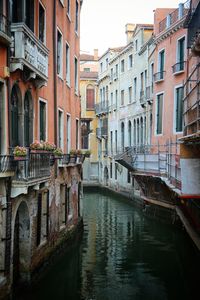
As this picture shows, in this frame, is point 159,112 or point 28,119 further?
point 159,112

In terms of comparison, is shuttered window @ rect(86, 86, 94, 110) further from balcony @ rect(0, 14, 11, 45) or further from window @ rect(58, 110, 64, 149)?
balcony @ rect(0, 14, 11, 45)

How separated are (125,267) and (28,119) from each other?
664 cm

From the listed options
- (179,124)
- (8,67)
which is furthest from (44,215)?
(179,124)

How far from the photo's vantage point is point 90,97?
48781mm

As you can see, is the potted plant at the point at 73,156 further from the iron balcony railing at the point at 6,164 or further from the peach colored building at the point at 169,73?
the iron balcony railing at the point at 6,164

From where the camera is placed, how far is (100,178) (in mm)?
46156

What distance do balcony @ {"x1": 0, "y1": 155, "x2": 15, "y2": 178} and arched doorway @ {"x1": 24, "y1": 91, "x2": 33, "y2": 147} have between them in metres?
2.52

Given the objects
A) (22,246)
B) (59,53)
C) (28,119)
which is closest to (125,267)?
(22,246)

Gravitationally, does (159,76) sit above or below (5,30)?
above

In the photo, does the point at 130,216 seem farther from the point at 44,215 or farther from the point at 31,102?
the point at 31,102

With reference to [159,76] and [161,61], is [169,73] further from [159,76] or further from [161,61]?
[161,61]

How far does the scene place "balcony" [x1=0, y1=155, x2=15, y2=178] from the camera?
9.27 meters

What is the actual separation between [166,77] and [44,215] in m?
12.9

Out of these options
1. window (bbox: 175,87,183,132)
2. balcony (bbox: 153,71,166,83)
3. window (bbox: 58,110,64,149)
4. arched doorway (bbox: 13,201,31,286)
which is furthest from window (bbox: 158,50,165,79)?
arched doorway (bbox: 13,201,31,286)
